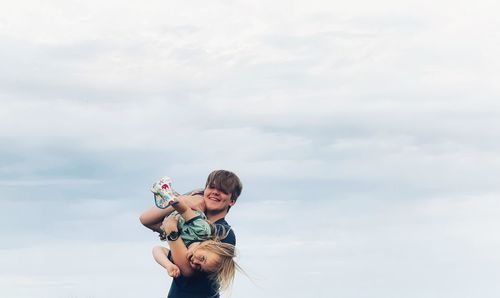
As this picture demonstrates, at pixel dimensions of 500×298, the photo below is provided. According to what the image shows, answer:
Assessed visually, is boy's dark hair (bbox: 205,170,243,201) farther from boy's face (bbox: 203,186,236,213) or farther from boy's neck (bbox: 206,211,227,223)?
boy's neck (bbox: 206,211,227,223)

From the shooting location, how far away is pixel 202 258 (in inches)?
669

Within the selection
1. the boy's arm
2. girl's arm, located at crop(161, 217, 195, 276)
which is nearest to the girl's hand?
girl's arm, located at crop(161, 217, 195, 276)

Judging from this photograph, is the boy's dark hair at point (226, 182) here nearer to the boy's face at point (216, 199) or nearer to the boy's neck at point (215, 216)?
the boy's face at point (216, 199)

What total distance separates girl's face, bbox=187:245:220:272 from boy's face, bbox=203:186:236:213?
586 millimetres

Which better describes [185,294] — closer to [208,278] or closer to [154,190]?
[208,278]

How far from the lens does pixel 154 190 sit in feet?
54.7

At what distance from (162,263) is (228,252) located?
0.99 m

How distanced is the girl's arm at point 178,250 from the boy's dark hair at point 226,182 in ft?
2.51

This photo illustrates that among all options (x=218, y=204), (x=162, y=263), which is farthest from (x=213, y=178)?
(x=162, y=263)

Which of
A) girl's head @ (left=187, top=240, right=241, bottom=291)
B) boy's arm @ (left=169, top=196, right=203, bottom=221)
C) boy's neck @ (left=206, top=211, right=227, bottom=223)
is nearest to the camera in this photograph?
boy's arm @ (left=169, top=196, right=203, bottom=221)

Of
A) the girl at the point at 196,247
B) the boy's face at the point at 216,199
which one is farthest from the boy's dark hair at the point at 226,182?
the girl at the point at 196,247

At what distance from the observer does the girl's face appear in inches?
669

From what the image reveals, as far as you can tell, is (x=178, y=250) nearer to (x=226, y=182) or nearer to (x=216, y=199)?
(x=216, y=199)

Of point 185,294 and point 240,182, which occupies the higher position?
point 240,182
